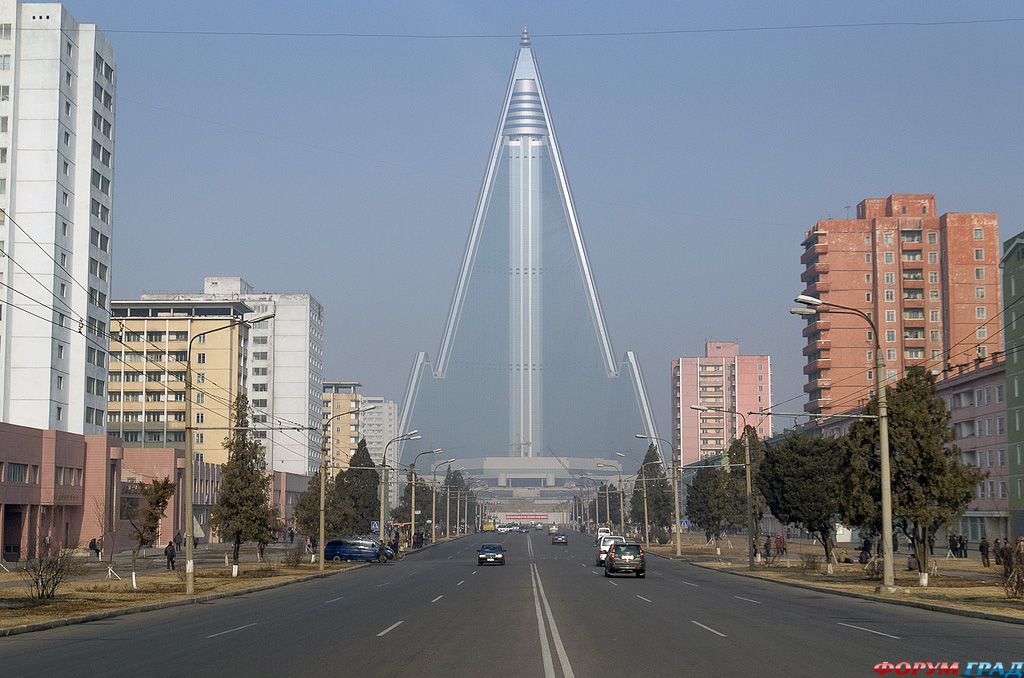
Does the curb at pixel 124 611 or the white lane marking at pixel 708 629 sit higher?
the white lane marking at pixel 708 629

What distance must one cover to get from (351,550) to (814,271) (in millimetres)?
82757

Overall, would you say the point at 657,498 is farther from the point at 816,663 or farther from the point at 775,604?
the point at 816,663

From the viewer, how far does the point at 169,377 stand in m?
143

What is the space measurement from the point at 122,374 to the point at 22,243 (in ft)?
168

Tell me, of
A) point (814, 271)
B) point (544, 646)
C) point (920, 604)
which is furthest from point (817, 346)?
point (544, 646)

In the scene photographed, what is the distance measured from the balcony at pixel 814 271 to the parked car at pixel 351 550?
80.4m

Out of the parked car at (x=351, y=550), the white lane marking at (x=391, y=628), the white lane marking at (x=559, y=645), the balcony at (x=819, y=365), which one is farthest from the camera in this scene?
the balcony at (x=819, y=365)

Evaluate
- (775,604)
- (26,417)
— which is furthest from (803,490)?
(26,417)

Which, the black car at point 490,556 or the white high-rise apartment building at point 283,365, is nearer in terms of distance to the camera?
the black car at point 490,556

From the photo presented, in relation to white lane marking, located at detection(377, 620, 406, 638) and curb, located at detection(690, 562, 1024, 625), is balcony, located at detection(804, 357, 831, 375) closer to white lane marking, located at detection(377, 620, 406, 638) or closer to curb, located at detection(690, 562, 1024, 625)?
curb, located at detection(690, 562, 1024, 625)

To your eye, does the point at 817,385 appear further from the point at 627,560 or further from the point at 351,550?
the point at 627,560

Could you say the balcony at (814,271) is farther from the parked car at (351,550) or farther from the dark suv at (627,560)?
the dark suv at (627,560)

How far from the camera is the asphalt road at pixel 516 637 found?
688 inches

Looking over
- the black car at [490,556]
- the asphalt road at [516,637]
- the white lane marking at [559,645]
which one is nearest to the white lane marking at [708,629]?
the asphalt road at [516,637]
